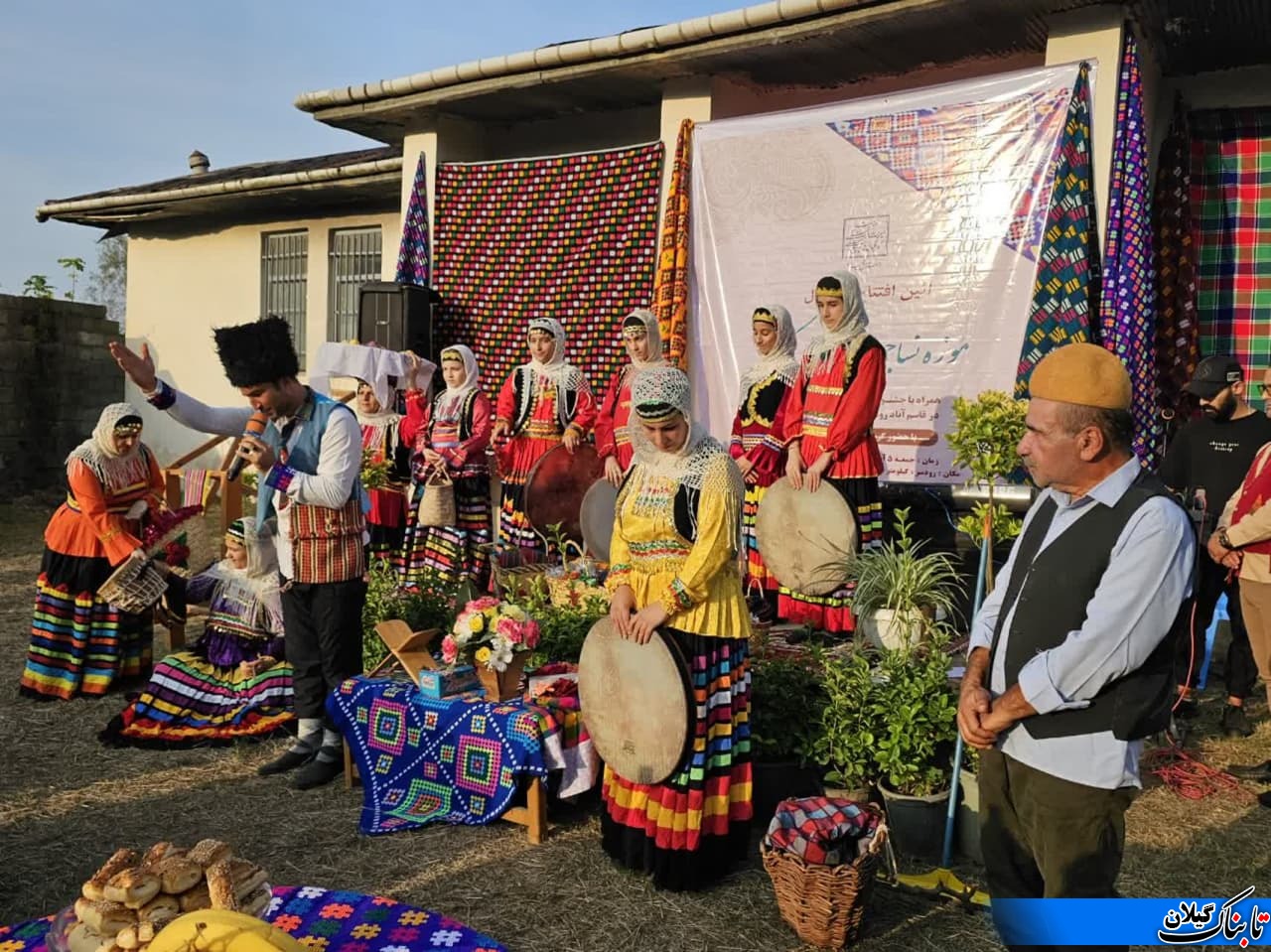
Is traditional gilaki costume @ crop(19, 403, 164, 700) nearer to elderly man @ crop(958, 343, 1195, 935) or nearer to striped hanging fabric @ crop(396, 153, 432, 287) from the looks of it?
striped hanging fabric @ crop(396, 153, 432, 287)

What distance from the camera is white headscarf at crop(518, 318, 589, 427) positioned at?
6.23 metres

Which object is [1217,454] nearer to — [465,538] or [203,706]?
[465,538]

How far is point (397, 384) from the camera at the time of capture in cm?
798

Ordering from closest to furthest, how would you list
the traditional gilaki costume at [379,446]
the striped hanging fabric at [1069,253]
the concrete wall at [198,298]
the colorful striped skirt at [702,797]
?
the colorful striped skirt at [702,797], the striped hanging fabric at [1069,253], the traditional gilaki costume at [379,446], the concrete wall at [198,298]

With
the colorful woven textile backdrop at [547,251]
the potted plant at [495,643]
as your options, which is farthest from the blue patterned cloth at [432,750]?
the colorful woven textile backdrop at [547,251]

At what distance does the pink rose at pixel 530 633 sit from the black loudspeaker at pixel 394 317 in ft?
16.5

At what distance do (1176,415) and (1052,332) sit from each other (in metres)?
1.20

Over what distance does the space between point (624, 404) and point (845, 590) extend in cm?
186

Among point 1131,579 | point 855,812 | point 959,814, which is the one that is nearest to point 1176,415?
point 959,814

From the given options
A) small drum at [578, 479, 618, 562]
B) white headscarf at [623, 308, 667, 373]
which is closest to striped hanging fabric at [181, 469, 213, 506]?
small drum at [578, 479, 618, 562]

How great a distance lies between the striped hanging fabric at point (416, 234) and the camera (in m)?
8.73

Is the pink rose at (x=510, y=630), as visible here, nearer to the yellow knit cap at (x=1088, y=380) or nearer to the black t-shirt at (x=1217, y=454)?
the yellow knit cap at (x=1088, y=380)

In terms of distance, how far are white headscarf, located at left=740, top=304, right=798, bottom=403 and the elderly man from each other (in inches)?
137

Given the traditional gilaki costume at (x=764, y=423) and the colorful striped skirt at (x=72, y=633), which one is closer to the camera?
the colorful striped skirt at (x=72, y=633)
